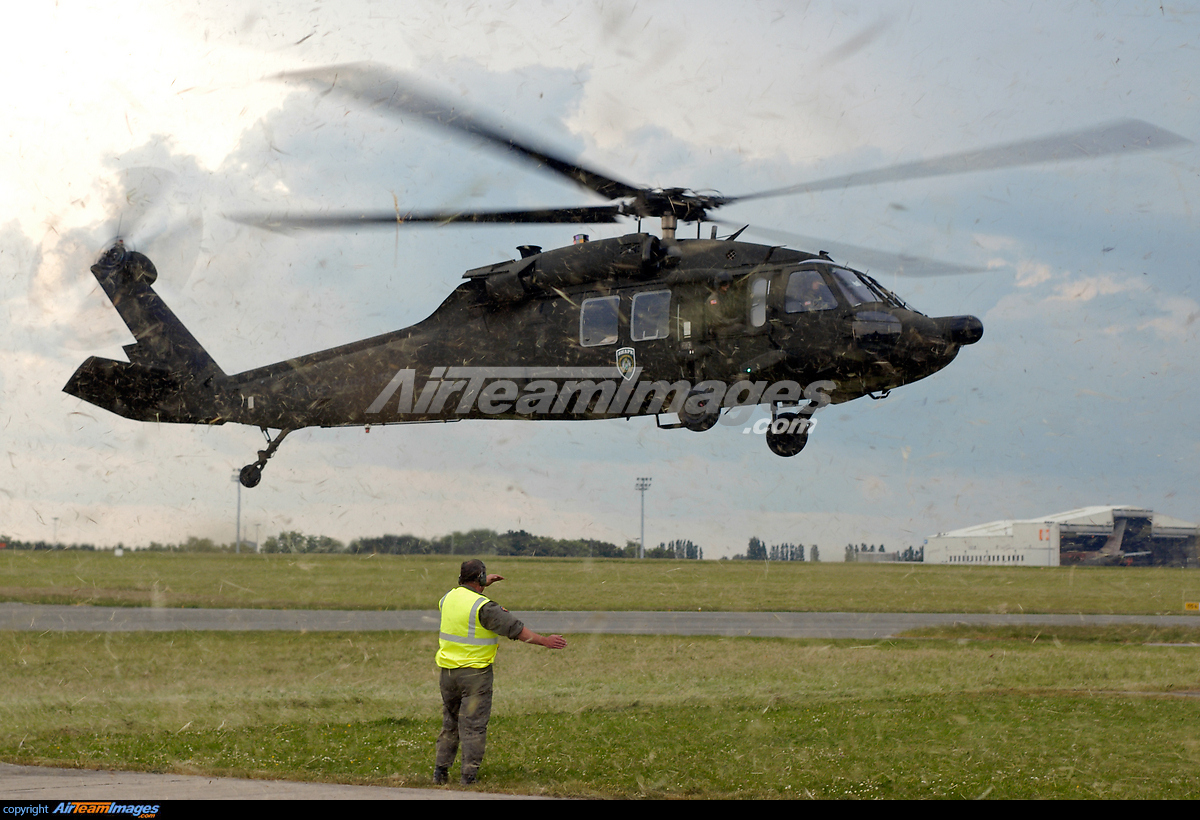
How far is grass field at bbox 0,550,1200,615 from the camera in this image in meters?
51.0

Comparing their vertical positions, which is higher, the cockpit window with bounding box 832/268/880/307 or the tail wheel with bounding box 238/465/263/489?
the cockpit window with bounding box 832/268/880/307

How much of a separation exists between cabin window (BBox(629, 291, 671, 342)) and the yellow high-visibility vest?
4.54 metres

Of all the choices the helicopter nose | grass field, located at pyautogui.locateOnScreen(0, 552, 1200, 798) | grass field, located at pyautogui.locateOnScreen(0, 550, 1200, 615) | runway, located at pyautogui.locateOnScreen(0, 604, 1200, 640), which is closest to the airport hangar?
grass field, located at pyautogui.locateOnScreen(0, 550, 1200, 615)

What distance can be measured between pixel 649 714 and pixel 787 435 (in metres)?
7.92

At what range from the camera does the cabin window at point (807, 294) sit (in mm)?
12086

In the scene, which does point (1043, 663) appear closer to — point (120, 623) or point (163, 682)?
point (163, 682)

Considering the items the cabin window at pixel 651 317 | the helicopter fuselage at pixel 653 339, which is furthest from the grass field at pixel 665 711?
the cabin window at pixel 651 317

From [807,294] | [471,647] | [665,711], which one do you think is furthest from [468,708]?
[665,711]

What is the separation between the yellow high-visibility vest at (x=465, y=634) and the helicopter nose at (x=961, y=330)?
6.47 m

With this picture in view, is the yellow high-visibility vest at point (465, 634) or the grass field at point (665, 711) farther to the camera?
the grass field at point (665, 711)

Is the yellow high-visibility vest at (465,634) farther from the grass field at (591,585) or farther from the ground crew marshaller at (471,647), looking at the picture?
the grass field at (591,585)

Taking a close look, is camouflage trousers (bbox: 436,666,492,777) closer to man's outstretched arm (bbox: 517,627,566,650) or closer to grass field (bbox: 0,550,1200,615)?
man's outstretched arm (bbox: 517,627,566,650)

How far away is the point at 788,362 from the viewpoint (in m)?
12.1

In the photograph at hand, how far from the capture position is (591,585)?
68.7m
